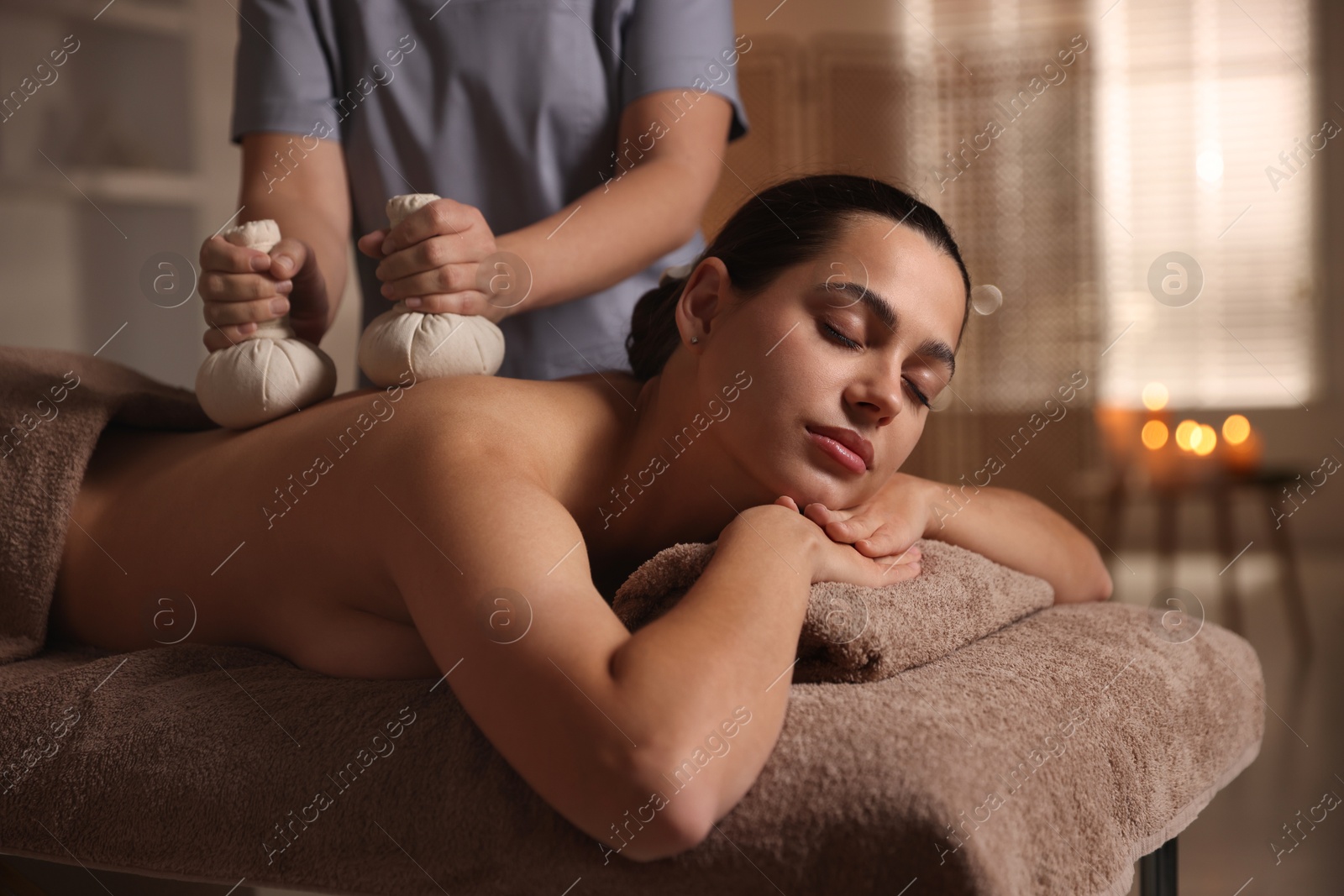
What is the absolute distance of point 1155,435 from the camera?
3145mm

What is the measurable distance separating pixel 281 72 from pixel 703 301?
643mm

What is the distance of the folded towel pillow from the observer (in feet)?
2.22

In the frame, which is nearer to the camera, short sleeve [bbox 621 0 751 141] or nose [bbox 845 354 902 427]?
nose [bbox 845 354 902 427]

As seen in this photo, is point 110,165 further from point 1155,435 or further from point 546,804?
point 1155,435

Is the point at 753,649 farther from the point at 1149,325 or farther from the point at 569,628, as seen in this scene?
the point at 1149,325

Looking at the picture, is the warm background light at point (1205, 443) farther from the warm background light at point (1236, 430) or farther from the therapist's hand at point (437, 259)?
the therapist's hand at point (437, 259)

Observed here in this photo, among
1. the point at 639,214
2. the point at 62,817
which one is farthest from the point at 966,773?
the point at 639,214

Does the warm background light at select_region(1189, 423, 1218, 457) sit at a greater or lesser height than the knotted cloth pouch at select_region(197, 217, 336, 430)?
lesser

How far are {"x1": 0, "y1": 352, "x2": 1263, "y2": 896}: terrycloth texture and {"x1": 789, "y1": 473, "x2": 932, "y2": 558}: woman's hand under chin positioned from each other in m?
0.10

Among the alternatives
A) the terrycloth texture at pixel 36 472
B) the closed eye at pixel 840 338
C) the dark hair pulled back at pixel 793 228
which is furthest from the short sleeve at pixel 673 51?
the terrycloth texture at pixel 36 472

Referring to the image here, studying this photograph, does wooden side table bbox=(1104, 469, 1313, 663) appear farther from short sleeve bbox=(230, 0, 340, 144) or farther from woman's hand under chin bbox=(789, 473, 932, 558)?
short sleeve bbox=(230, 0, 340, 144)

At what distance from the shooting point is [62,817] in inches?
27.1

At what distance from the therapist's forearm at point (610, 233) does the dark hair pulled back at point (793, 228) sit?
94mm

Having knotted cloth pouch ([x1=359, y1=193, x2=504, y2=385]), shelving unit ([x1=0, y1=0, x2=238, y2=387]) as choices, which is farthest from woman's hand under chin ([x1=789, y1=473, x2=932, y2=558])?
shelving unit ([x1=0, y1=0, x2=238, y2=387])
